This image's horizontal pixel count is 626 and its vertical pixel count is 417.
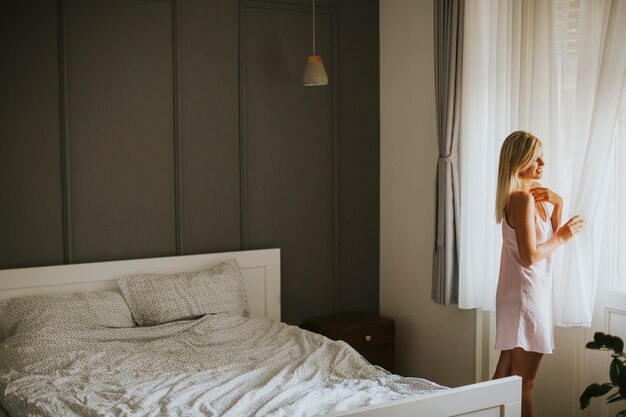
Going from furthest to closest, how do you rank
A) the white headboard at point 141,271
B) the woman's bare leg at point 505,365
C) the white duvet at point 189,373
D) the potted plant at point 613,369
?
the white headboard at point 141,271 → the woman's bare leg at point 505,365 → the potted plant at point 613,369 → the white duvet at point 189,373

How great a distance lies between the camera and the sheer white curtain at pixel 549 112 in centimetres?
311

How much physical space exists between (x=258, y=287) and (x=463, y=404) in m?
1.98

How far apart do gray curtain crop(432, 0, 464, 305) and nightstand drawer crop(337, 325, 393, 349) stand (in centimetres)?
51

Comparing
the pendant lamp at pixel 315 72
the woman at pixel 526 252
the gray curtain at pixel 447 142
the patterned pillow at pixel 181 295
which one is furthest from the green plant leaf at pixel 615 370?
the pendant lamp at pixel 315 72

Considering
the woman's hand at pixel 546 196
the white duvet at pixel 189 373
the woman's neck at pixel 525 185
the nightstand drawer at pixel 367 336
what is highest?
the woman's neck at pixel 525 185

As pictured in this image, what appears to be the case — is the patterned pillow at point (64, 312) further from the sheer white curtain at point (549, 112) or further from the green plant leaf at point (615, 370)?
the green plant leaf at point (615, 370)

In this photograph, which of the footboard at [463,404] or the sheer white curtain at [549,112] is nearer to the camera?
the footboard at [463,404]

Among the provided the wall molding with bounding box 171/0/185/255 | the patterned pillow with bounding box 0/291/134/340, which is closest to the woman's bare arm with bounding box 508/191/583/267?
the wall molding with bounding box 171/0/185/255

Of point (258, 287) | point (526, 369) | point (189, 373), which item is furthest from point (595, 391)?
point (258, 287)

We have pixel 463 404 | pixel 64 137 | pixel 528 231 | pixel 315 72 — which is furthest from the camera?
pixel 315 72

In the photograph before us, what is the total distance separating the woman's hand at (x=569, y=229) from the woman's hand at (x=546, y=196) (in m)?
0.11

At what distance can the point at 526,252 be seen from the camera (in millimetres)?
3023

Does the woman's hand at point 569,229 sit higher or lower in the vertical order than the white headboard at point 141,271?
higher

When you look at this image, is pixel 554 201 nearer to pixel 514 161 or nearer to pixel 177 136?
pixel 514 161
